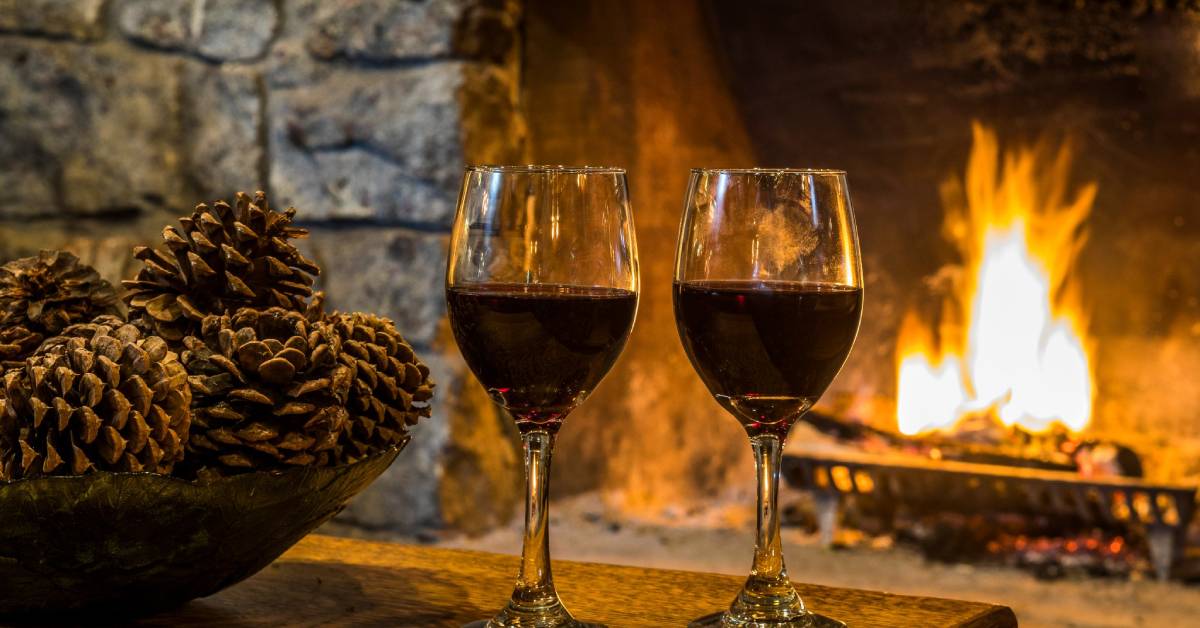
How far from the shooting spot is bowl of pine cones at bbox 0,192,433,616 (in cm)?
65

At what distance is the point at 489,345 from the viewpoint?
72 cm

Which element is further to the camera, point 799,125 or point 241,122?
point 799,125

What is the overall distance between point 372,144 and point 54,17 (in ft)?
1.69

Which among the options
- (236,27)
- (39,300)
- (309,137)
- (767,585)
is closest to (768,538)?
(767,585)

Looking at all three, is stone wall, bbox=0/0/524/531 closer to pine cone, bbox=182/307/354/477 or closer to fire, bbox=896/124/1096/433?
fire, bbox=896/124/1096/433

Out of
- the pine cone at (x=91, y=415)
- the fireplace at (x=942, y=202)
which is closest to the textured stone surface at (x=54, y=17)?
the fireplace at (x=942, y=202)

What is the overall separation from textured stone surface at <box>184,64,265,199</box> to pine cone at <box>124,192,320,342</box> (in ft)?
4.21

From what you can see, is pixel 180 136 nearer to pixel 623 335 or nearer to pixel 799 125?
pixel 799 125

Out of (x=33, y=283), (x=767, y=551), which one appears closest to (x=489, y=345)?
(x=767, y=551)

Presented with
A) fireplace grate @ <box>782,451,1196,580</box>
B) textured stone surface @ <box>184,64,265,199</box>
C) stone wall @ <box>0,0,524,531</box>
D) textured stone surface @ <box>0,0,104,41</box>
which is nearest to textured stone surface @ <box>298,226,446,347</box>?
stone wall @ <box>0,0,524,531</box>

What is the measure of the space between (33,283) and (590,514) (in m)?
1.44

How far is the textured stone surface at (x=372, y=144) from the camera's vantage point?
1938 mm

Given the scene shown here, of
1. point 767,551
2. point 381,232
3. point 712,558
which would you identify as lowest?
point 712,558

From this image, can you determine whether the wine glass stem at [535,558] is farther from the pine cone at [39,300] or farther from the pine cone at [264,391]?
the pine cone at [39,300]
